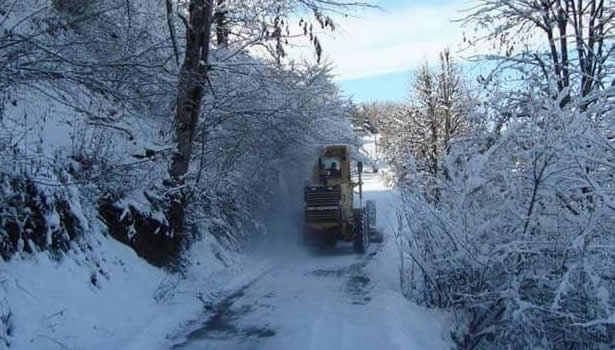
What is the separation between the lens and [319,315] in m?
9.11

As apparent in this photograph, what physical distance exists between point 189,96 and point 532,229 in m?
6.98

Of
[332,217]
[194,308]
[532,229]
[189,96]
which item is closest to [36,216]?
[194,308]

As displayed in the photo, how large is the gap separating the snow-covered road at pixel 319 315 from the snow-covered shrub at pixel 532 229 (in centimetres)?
86

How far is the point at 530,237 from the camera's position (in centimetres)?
810

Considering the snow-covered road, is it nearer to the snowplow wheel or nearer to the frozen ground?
the frozen ground

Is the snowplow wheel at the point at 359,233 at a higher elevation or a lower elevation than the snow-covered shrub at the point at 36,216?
lower

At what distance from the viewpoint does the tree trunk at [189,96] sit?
466 inches

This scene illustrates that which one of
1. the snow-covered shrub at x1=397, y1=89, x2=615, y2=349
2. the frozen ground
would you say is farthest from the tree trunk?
the snow-covered shrub at x1=397, y1=89, x2=615, y2=349

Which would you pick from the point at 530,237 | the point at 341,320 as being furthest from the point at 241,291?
the point at 530,237

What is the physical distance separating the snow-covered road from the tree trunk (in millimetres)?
2141

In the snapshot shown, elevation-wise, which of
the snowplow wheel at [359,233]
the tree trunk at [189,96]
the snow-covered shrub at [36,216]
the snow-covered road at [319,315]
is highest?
the tree trunk at [189,96]

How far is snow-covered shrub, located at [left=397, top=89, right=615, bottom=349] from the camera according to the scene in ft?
23.7

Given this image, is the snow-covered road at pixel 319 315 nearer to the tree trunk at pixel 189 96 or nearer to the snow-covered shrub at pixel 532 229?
the snow-covered shrub at pixel 532 229

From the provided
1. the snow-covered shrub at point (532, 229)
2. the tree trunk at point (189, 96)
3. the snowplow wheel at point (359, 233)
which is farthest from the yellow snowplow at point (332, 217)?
the snow-covered shrub at point (532, 229)
